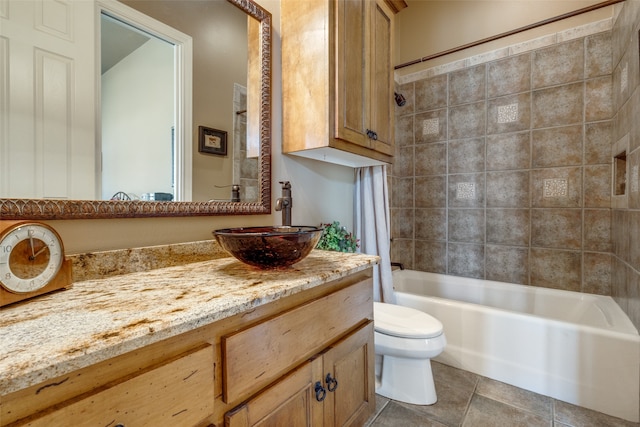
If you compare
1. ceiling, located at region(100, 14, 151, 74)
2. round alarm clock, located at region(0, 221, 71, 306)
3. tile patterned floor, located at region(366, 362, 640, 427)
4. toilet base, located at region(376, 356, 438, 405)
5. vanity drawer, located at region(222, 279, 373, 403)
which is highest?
ceiling, located at region(100, 14, 151, 74)

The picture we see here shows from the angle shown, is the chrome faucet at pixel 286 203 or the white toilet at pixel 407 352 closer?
the chrome faucet at pixel 286 203

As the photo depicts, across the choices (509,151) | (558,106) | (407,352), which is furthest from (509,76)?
(407,352)

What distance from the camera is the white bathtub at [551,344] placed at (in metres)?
1.47

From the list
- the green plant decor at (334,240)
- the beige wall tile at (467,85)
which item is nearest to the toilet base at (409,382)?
the green plant decor at (334,240)

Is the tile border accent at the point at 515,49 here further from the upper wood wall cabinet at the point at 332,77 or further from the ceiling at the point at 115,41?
the ceiling at the point at 115,41

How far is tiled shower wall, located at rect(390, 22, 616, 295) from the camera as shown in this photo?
2062mm

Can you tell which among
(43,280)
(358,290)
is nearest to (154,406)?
(43,280)

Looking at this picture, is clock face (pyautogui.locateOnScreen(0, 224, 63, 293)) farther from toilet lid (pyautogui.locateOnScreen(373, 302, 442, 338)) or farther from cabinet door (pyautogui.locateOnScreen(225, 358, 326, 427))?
toilet lid (pyautogui.locateOnScreen(373, 302, 442, 338))

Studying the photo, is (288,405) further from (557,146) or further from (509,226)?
(557,146)

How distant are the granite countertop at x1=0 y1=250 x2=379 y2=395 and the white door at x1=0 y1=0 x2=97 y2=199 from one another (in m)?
0.31

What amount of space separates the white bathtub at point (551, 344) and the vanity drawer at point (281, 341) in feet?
3.96

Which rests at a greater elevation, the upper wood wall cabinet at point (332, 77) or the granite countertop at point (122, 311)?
the upper wood wall cabinet at point (332, 77)

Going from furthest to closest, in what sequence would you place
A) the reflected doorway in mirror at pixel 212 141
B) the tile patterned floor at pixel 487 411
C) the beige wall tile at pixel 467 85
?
the beige wall tile at pixel 467 85
the tile patterned floor at pixel 487 411
the reflected doorway in mirror at pixel 212 141

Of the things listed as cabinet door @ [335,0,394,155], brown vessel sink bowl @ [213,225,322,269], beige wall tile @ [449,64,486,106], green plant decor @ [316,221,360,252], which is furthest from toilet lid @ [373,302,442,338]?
beige wall tile @ [449,64,486,106]
